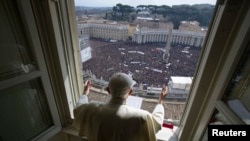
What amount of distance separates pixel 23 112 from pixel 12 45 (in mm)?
471

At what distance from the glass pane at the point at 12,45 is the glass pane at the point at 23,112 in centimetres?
12

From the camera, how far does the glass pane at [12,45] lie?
32.2 inches

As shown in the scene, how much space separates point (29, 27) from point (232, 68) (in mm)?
1067

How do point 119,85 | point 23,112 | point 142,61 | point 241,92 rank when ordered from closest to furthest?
point 241,92 → point 119,85 → point 23,112 → point 142,61

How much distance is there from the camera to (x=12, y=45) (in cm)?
88

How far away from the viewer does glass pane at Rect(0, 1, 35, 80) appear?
0.82 meters

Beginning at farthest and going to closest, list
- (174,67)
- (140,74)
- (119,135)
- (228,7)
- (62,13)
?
(140,74) < (174,67) < (62,13) < (119,135) < (228,7)

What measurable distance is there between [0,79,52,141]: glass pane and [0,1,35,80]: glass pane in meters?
0.12

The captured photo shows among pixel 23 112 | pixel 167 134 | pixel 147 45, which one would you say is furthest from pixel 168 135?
pixel 23 112

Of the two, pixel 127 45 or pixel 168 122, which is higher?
pixel 127 45

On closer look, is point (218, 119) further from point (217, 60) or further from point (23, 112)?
point (23, 112)

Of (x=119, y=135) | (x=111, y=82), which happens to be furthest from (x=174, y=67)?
(x=119, y=135)

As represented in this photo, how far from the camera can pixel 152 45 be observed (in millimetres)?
1137

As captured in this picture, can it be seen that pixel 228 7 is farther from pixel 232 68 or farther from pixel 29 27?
pixel 29 27
